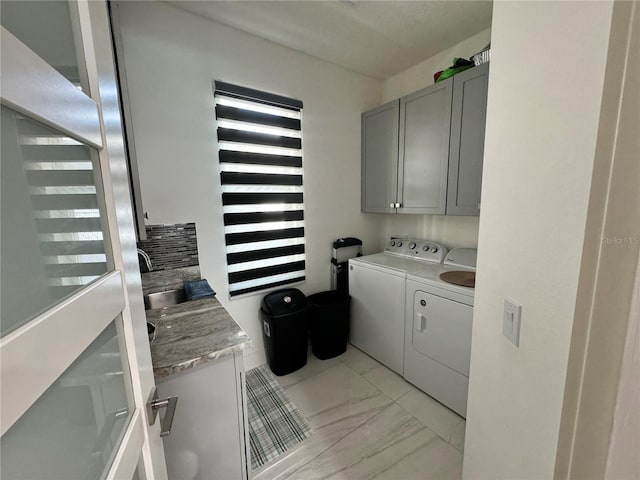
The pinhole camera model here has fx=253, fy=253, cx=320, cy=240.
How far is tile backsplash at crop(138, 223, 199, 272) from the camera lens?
6.01 feet

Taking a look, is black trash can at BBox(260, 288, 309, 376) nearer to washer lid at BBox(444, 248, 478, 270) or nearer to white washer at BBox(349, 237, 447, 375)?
white washer at BBox(349, 237, 447, 375)

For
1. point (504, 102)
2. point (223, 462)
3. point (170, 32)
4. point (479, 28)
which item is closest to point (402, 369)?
point (223, 462)

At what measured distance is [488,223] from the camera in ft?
3.12

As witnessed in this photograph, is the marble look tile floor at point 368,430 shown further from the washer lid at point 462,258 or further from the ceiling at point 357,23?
the ceiling at point 357,23

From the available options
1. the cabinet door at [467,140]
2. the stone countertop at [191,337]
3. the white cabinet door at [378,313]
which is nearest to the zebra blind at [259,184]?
the white cabinet door at [378,313]

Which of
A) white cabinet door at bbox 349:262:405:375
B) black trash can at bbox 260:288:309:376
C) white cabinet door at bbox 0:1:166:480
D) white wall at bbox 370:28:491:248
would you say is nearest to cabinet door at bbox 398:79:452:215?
white wall at bbox 370:28:491:248

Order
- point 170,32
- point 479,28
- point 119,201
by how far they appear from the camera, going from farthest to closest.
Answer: point 479,28 < point 170,32 < point 119,201

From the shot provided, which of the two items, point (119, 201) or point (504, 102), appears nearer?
point (119, 201)

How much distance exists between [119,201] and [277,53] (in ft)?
7.38

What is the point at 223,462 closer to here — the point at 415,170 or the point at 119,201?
the point at 119,201

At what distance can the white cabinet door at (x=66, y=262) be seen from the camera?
290mm

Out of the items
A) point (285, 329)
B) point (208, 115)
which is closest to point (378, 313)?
point (285, 329)

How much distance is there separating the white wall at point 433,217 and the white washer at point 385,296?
150mm

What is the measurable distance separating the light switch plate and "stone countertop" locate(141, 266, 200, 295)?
183cm
